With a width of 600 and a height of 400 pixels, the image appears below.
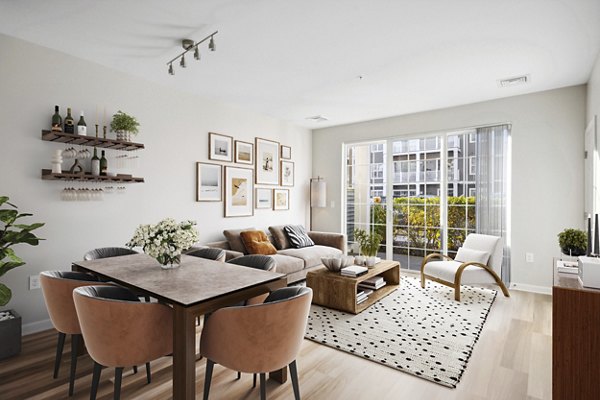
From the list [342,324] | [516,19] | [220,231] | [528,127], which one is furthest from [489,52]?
[220,231]

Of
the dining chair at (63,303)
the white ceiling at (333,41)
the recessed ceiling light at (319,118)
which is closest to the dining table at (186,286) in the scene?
the dining chair at (63,303)

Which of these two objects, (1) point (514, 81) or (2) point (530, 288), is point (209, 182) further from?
(2) point (530, 288)

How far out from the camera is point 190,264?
258 cm

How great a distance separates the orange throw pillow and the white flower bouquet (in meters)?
2.12

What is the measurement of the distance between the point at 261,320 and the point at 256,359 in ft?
0.74

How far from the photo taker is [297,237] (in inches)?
209

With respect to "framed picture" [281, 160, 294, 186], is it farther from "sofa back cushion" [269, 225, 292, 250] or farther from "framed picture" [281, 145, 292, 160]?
"sofa back cushion" [269, 225, 292, 250]

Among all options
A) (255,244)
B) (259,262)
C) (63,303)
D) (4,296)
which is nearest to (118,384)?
(63,303)

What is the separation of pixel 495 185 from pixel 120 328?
16.1 feet

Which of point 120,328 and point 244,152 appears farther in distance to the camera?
point 244,152

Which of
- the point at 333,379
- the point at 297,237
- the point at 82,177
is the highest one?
the point at 82,177

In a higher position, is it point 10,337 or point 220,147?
point 220,147

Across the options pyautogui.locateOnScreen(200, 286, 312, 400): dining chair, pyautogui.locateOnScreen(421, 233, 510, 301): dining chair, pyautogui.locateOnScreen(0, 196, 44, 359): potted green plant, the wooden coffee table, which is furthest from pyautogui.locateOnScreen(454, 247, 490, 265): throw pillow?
pyautogui.locateOnScreen(0, 196, 44, 359): potted green plant

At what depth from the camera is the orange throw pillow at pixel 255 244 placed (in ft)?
14.8
